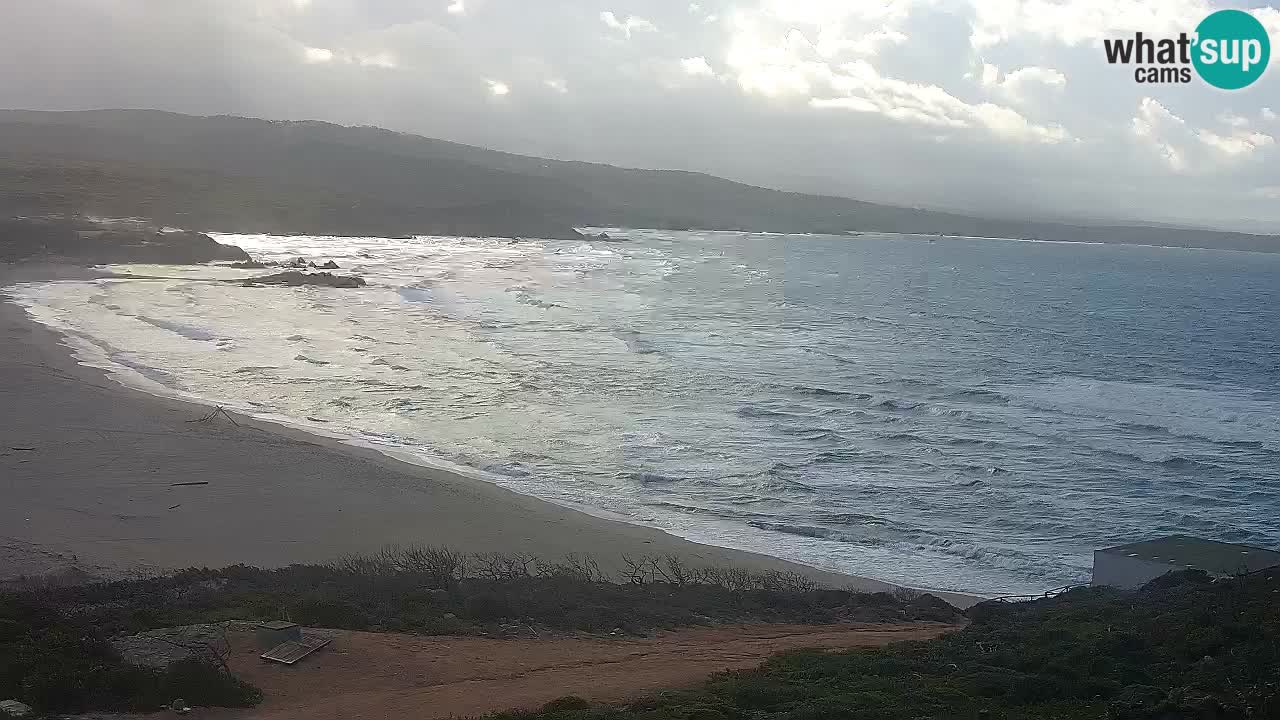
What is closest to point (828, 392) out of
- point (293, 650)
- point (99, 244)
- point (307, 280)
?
point (293, 650)

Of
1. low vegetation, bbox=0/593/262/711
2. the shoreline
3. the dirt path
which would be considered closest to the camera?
low vegetation, bbox=0/593/262/711

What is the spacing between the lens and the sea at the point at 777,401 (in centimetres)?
2041

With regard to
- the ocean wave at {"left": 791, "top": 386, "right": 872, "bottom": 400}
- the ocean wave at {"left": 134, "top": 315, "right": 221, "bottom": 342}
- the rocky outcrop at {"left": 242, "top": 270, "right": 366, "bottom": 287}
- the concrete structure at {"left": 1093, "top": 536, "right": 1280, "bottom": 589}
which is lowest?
the concrete structure at {"left": 1093, "top": 536, "right": 1280, "bottom": 589}

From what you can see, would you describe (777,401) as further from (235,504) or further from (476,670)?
(476,670)

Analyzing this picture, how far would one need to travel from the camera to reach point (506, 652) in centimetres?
1122

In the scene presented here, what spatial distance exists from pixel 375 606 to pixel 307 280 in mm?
54703

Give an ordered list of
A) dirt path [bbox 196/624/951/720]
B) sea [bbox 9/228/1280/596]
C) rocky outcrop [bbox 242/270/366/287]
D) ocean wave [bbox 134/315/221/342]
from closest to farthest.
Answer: dirt path [bbox 196/624/951/720] → sea [bbox 9/228/1280/596] → ocean wave [bbox 134/315/221/342] → rocky outcrop [bbox 242/270/366/287]

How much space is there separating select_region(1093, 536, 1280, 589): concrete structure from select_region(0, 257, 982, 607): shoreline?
2.28 metres

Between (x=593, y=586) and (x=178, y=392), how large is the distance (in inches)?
718

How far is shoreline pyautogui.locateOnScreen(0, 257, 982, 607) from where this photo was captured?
613 inches

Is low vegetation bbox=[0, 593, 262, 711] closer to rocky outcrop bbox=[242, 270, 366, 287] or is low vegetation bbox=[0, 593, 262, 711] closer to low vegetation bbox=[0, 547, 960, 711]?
low vegetation bbox=[0, 547, 960, 711]

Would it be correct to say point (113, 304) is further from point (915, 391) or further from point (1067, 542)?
point (1067, 542)

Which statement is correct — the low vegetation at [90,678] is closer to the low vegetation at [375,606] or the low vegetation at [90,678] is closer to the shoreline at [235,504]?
the low vegetation at [375,606]

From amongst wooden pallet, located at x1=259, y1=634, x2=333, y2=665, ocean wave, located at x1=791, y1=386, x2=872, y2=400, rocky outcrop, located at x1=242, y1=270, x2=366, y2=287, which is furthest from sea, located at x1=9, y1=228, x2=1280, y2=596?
wooden pallet, located at x1=259, y1=634, x2=333, y2=665
